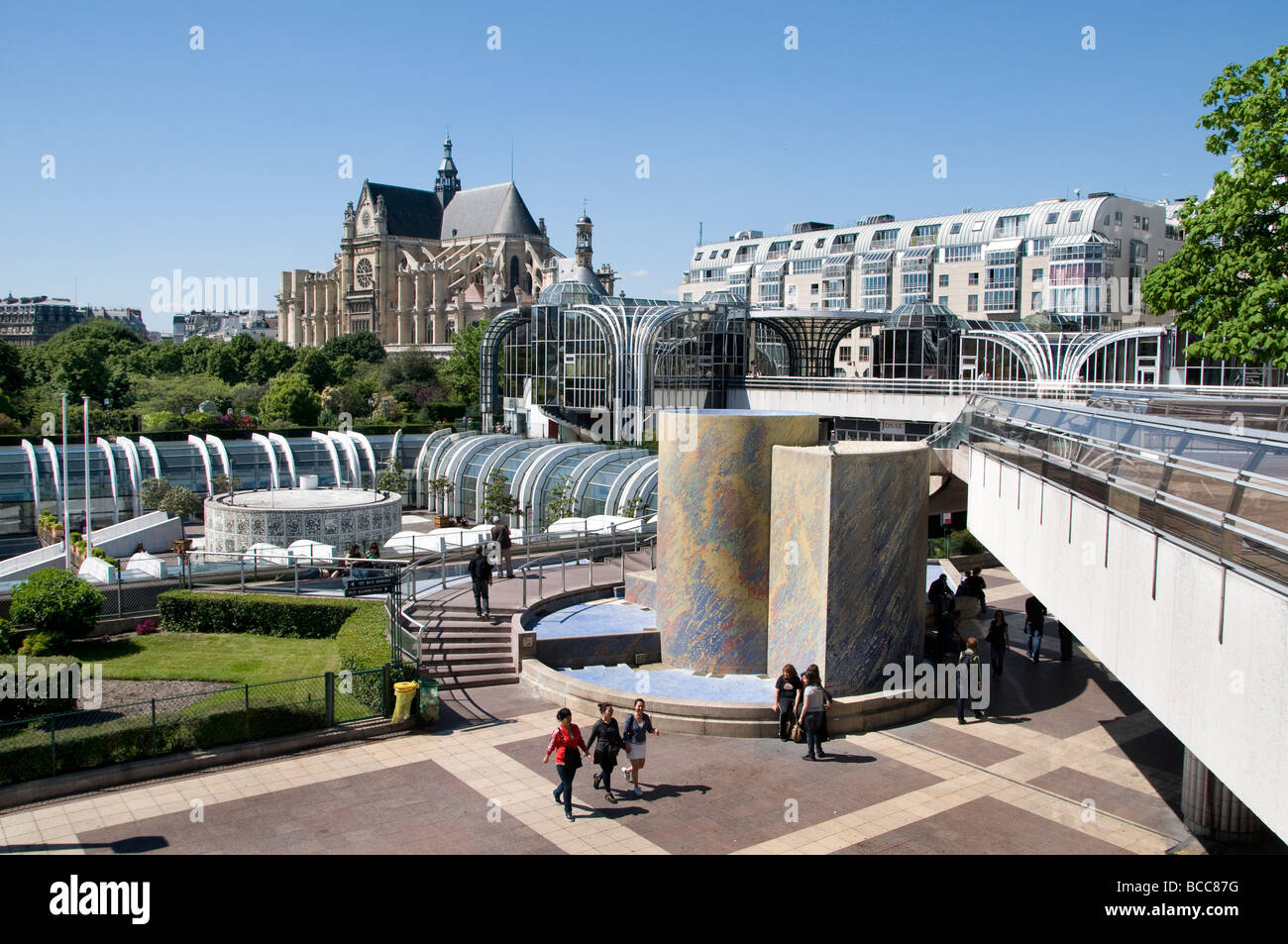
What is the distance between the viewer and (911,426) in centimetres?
4941

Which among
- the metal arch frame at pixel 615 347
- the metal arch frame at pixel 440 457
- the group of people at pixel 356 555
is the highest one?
the metal arch frame at pixel 615 347

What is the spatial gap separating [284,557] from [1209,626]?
73.4 ft

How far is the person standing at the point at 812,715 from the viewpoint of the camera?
14.8 m

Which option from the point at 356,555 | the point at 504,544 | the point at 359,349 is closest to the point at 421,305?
the point at 359,349

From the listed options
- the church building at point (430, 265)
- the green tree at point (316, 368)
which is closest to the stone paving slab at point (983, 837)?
the green tree at point (316, 368)

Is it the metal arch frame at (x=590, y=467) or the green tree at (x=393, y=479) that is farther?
the green tree at (x=393, y=479)

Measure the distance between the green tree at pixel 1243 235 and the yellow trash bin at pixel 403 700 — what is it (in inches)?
582

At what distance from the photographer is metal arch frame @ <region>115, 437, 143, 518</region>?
4103 cm

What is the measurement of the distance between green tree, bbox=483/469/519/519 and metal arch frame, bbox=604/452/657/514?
4612mm

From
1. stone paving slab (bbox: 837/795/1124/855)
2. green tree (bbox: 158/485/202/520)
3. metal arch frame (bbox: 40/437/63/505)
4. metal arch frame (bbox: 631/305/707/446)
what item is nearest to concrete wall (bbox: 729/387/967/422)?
metal arch frame (bbox: 631/305/707/446)

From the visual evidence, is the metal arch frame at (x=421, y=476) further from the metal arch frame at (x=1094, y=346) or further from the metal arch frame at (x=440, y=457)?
the metal arch frame at (x=1094, y=346)

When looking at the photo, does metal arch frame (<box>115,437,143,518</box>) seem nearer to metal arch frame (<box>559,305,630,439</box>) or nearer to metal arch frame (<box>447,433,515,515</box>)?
metal arch frame (<box>447,433,515,515</box>)

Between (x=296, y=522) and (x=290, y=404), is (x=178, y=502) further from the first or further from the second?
(x=290, y=404)
